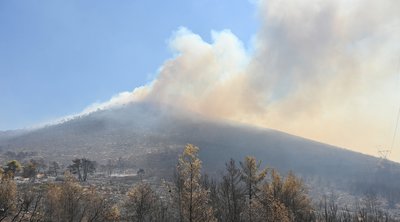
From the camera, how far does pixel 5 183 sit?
6103cm

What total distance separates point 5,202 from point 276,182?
3861 cm

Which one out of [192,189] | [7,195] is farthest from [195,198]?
[7,195]

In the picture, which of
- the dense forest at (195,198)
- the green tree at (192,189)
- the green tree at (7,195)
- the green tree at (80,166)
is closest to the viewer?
the green tree at (192,189)

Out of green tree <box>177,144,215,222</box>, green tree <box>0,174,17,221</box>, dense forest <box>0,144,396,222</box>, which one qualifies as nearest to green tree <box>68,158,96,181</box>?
dense forest <box>0,144,396,222</box>

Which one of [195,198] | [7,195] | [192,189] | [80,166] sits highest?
[80,166]

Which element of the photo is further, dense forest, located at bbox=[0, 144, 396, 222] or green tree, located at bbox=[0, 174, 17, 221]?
green tree, located at bbox=[0, 174, 17, 221]

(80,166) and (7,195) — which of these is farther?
(80,166)

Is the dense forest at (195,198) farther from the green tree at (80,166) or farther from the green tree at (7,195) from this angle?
the green tree at (80,166)

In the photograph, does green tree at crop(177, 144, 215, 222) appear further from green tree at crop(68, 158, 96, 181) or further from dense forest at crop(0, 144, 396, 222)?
green tree at crop(68, 158, 96, 181)

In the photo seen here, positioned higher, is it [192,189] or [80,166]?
[80,166]

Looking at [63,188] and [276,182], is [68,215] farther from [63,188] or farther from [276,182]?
[276,182]

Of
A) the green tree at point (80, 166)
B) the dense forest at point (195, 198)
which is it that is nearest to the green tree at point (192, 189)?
the dense forest at point (195, 198)

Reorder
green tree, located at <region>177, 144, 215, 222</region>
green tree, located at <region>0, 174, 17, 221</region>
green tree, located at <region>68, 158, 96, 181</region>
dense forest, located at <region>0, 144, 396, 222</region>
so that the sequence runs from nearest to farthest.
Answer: green tree, located at <region>177, 144, 215, 222</region>, dense forest, located at <region>0, 144, 396, 222</region>, green tree, located at <region>0, 174, 17, 221</region>, green tree, located at <region>68, 158, 96, 181</region>

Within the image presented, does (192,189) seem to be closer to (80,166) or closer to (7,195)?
(7,195)
